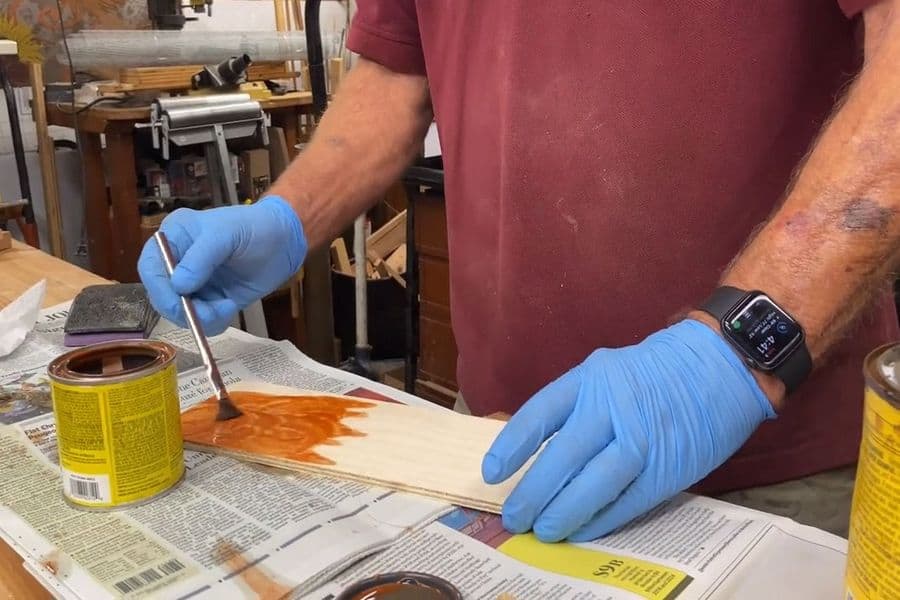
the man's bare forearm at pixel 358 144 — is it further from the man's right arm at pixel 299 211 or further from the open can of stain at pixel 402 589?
the open can of stain at pixel 402 589

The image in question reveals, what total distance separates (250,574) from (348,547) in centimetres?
7

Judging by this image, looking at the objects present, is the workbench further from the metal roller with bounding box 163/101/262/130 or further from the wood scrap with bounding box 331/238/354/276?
the wood scrap with bounding box 331/238/354/276

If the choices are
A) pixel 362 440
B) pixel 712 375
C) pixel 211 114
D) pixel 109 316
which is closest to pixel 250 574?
pixel 362 440

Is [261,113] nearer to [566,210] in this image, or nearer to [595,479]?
[566,210]

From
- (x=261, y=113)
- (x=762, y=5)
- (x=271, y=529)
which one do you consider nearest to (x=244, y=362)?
(x=271, y=529)

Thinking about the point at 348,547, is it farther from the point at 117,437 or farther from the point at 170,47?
the point at 170,47

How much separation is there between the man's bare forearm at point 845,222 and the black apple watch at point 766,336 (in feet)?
0.03

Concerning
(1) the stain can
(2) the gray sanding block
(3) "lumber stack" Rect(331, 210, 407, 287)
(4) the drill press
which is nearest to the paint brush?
(1) the stain can

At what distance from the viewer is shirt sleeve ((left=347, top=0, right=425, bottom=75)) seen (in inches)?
40.7

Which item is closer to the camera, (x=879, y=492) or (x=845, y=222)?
(x=879, y=492)

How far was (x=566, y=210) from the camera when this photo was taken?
32.6 inches

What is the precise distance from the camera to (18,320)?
1076 millimetres

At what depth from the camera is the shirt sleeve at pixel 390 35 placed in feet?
3.39

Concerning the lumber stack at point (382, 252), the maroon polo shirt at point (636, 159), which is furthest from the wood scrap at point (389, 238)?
the maroon polo shirt at point (636, 159)
